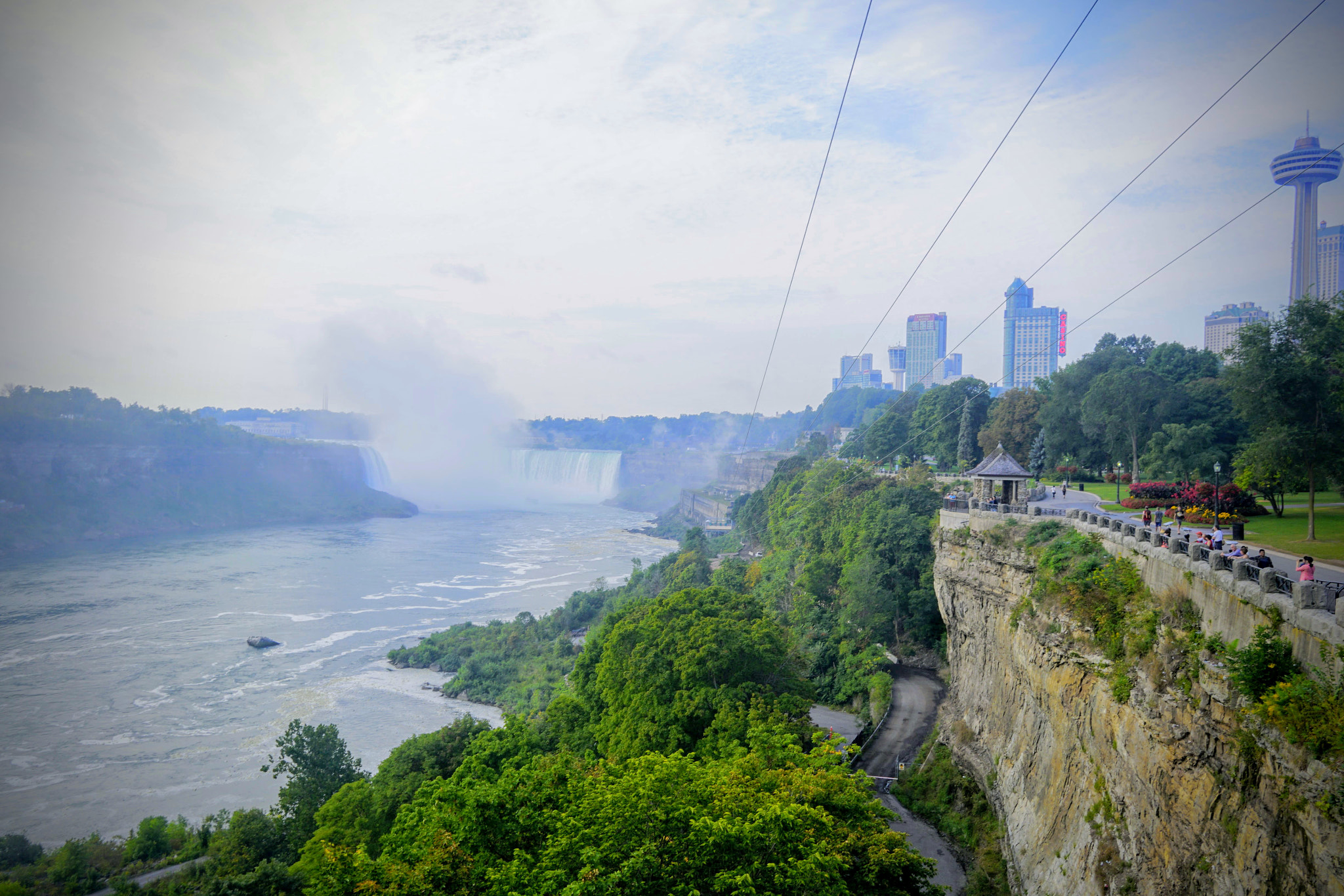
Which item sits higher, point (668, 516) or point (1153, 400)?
point (1153, 400)

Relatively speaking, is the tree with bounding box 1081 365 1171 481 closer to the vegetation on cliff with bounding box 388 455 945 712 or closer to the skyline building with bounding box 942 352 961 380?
the vegetation on cliff with bounding box 388 455 945 712

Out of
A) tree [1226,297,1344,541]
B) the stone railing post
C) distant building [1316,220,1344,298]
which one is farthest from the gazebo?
the stone railing post

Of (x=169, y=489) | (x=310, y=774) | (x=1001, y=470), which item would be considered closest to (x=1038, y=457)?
(x=1001, y=470)

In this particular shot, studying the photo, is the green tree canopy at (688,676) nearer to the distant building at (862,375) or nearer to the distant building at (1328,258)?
the distant building at (1328,258)

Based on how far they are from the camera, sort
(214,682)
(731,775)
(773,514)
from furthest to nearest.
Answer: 1. (773,514)
2. (214,682)
3. (731,775)

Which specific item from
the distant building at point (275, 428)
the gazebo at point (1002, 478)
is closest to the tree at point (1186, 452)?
the gazebo at point (1002, 478)

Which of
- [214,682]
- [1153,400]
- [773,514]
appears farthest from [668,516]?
[1153,400]

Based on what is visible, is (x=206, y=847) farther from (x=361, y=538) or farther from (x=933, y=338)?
(x=933, y=338)
